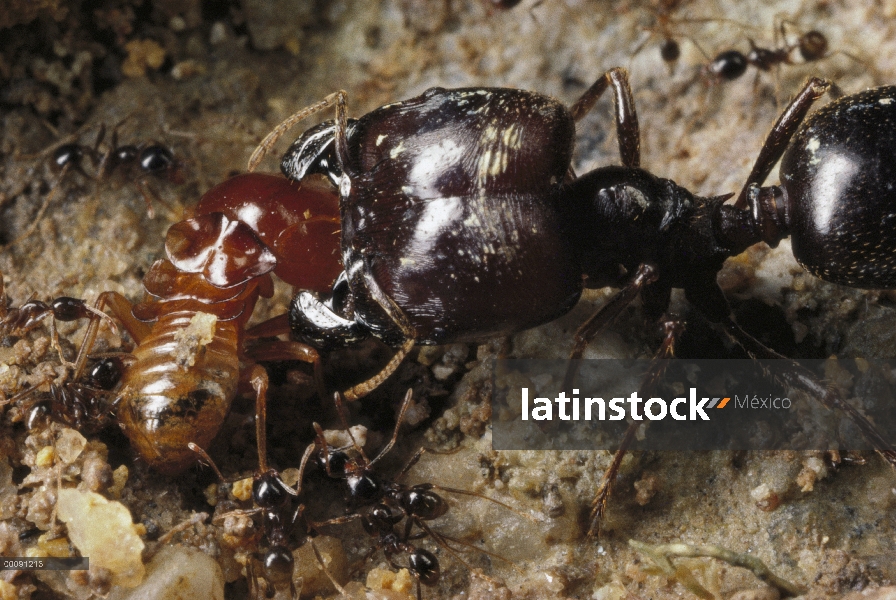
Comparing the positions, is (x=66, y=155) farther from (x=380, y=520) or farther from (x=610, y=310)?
(x=610, y=310)

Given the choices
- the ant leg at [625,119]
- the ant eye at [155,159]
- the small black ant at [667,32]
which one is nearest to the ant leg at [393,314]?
the ant leg at [625,119]

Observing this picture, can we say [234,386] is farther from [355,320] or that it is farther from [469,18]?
[469,18]

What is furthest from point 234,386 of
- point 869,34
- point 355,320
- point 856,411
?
point 869,34

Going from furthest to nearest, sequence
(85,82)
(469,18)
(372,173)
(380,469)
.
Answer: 1. (469,18)
2. (85,82)
3. (380,469)
4. (372,173)

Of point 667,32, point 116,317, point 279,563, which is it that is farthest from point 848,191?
point 116,317

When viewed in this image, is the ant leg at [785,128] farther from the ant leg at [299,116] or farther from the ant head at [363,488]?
the ant head at [363,488]

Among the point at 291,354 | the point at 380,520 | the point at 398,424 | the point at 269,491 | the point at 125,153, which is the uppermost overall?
the point at 125,153
